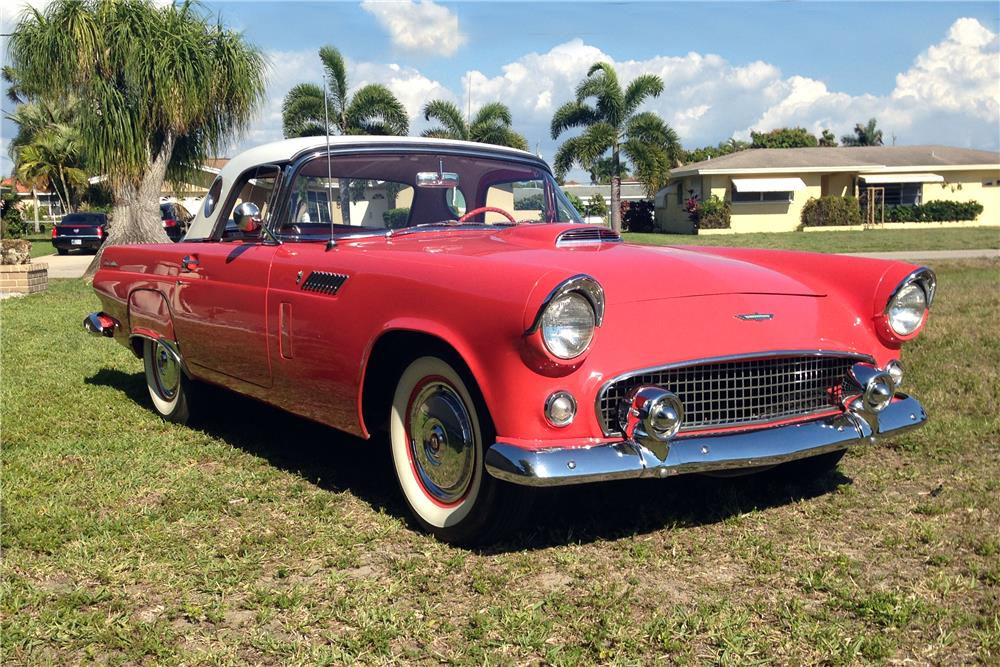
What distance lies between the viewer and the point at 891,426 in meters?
3.55

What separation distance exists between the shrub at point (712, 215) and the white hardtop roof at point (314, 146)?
30.4 meters

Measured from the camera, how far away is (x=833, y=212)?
34844 mm

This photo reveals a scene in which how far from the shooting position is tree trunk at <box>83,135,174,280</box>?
16125 mm

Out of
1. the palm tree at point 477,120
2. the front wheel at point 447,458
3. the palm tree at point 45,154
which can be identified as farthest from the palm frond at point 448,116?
the front wheel at point 447,458

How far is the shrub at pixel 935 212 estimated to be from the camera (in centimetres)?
3559

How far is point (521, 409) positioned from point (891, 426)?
156 centimetres

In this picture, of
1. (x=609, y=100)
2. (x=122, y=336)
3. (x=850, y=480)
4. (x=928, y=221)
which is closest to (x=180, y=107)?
(x=122, y=336)

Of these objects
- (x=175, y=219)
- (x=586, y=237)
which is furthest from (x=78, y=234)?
(x=586, y=237)

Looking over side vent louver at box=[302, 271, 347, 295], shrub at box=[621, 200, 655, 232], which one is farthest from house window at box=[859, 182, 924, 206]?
side vent louver at box=[302, 271, 347, 295]

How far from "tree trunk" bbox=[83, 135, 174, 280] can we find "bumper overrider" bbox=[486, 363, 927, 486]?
576 inches

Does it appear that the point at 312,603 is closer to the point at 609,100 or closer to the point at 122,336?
the point at 122,336

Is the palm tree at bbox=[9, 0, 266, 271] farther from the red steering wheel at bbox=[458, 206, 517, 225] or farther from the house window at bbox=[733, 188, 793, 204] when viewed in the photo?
the house window at bbox=[733, 188, 793, 204]

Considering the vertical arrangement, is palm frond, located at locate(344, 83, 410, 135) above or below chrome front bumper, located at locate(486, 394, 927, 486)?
above

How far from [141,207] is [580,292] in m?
14.9
